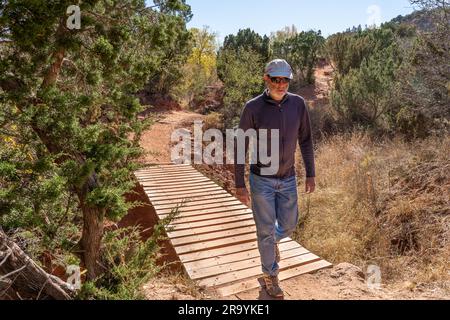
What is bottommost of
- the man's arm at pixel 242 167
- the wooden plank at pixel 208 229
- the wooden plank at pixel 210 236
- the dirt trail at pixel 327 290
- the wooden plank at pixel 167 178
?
the dirt trail at pixel 327 290

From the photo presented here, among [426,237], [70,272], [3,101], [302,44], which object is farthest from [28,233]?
[302,44]

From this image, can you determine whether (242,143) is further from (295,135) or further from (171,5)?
(171,5)

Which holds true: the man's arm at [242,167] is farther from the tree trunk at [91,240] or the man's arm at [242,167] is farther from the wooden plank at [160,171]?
the wooden plank at [160,171]

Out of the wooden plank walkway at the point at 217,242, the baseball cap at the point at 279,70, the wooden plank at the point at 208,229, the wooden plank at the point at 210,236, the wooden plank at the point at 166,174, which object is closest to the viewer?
the baseball cap at the point at 279,70

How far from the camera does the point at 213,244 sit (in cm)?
383

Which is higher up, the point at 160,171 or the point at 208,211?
the point at 160,171

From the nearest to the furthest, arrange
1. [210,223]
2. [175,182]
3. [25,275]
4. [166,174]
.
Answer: [25,275], [210,223], [175,182], [166,174]

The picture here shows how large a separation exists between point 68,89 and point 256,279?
255 centimetres

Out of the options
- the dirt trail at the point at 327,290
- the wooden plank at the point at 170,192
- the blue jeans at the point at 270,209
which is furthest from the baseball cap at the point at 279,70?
the wooden plank at the point at 170,192

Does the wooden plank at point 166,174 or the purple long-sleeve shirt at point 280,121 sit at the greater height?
the purple long-sleeve shirt at point 280,121

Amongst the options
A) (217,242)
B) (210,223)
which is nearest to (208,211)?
(210,223)

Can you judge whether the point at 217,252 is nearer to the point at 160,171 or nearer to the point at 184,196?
the point at 184,196

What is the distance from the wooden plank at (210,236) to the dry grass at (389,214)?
971mm

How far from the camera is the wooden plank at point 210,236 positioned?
12.6 ft
